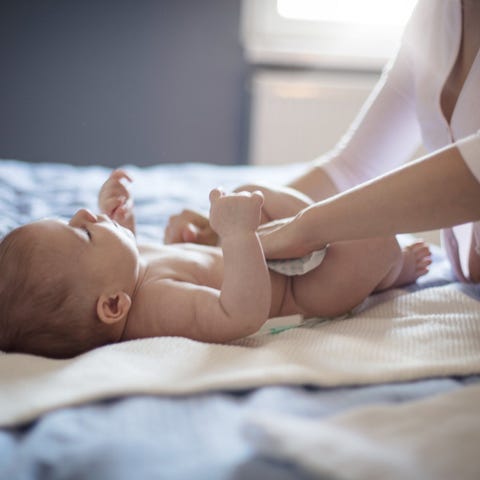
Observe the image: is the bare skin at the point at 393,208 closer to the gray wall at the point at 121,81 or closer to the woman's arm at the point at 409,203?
the woman's arm at the point at 409,203

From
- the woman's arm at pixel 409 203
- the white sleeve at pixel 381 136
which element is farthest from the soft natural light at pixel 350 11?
the woman's arm at pixel 409 203

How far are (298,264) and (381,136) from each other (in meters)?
0.49

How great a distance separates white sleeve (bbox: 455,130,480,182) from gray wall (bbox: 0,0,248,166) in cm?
223

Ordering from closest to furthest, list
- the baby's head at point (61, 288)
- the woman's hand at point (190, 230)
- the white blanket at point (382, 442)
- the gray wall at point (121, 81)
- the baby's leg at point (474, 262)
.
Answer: the white blanket at point (382, 442) → the baby's head at point (61, 288) → the baby's leg at point (474, 262) → the woman's hand at point (190, 230) → the gray wall at point (121, 81)

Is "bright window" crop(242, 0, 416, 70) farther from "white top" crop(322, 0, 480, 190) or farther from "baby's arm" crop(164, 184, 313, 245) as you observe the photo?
"baby's arm" crop(164, 184, 313, 245)

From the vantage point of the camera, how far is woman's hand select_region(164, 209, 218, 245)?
45.1 inches

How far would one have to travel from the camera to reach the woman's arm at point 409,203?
68cm

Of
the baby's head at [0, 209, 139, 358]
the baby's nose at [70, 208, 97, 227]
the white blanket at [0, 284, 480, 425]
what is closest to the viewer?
the white blanket at [0, 284, 480, 425]

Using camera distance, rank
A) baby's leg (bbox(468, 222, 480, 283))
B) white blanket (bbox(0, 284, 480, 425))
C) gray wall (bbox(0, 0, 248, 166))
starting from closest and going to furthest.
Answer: white blanket (bbox(0, 284, 480, 425)) → baby's leg (bbox(468, 222, 480, 283)) → gray wall (bbox(0, 0, 248, 166))

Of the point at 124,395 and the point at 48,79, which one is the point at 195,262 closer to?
the point at 124,395

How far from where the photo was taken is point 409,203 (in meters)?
0.70

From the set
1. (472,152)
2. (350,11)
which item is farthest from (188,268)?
(350,11)

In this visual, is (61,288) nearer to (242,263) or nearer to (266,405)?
(242,263)

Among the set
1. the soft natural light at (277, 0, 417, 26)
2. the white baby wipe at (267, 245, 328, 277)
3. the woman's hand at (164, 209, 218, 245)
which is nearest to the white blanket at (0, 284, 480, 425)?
the white baby wipe at (267, 245, 328, 277)
